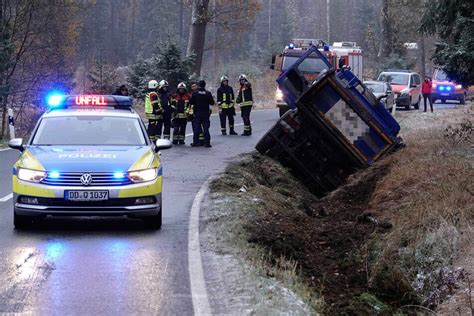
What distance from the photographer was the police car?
9.41 m

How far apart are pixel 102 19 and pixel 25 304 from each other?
87775 millimetres

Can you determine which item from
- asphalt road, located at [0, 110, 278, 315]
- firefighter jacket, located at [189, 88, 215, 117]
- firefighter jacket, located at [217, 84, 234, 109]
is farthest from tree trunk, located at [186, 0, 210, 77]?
asphalt road, located at [0, 110, 278, 315]

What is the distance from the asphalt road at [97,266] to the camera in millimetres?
6750

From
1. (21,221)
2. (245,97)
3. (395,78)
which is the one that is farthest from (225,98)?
(395,78)

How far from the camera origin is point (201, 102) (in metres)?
20.8

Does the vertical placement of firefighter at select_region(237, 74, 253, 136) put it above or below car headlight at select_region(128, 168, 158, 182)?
above

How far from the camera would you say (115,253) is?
867 cm

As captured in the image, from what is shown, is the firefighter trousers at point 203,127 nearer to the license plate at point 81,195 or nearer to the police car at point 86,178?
the police car at point 86,178

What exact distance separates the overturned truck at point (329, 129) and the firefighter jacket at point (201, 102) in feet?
14.1

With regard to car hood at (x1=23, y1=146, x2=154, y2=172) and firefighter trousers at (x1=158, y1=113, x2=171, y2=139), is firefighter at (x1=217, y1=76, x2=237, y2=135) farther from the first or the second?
car hood at (x1=23, y1=146, x2=154, y2=172)

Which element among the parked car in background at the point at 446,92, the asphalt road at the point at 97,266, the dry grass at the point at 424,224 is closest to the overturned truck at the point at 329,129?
the dry grass at the point at 424,224

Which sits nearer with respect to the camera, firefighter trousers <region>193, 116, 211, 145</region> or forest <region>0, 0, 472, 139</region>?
firefighter trousers <region>193, 116, 211, 145</region>

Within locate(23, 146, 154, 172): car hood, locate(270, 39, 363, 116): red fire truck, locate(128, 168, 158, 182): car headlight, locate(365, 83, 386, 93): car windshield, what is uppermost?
locate(270, 39, 363, 116): red fire truck

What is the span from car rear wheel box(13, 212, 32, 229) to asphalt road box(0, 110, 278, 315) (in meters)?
0.11
